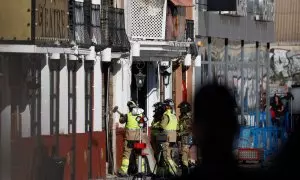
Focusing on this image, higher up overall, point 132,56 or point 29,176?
point 132,56

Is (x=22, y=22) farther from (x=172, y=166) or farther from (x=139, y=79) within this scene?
(x=139, y=79)

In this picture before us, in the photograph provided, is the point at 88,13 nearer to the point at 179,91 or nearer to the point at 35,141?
the point at 35,141

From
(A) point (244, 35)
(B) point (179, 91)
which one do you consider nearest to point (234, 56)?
(A) point (244, 35)

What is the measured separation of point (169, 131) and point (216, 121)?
24.9 m

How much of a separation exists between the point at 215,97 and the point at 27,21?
17188mm

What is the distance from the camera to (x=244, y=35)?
156ft

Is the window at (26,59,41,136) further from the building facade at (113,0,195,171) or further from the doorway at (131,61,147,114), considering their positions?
the doorway at (131,61,147,114)

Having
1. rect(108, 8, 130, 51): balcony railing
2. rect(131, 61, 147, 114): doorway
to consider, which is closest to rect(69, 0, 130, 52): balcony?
rect(108, 8, 130, 51): balcony railing

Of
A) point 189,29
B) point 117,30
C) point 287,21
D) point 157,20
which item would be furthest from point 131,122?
point 287,21

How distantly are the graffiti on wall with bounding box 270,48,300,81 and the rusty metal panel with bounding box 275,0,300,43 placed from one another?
129 cm

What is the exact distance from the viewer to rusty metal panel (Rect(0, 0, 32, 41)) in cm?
2325

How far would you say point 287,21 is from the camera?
7000 centimetres

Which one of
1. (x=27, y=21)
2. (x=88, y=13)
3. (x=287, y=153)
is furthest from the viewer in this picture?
(x=88, y=13)

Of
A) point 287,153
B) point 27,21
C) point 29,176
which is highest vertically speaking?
point 27,21
